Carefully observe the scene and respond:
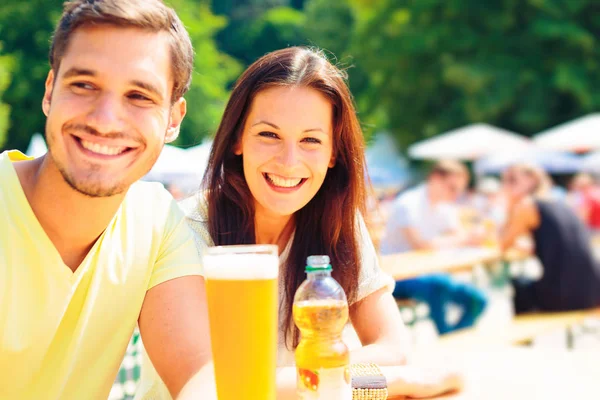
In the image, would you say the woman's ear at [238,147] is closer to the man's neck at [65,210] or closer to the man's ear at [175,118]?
the man's ear at [175,118]

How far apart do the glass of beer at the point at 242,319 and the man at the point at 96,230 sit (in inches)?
16.1

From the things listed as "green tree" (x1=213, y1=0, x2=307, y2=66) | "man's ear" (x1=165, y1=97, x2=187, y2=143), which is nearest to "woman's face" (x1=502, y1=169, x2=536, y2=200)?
"man's ear" (x1=165, y1=97, x2=187, y2=143)

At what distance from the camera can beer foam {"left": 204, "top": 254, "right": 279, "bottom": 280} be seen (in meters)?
1.32

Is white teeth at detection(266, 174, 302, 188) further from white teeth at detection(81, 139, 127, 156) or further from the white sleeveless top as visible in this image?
white teeth at detection(81, 139, 127, 156)

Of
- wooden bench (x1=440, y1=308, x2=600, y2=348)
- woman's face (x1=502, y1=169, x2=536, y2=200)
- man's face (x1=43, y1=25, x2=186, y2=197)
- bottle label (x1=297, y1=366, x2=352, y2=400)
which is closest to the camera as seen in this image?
bottle label (x1=297, y1=366, x2=352, y2=400)

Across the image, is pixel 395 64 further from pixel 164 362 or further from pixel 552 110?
pixel 164 362

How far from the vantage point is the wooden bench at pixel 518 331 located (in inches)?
182

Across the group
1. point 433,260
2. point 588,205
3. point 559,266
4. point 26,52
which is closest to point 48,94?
point 559,266

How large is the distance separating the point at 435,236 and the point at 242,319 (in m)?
6.36

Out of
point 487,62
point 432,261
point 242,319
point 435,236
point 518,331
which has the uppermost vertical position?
point 487,62

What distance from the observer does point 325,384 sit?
145 centimetres

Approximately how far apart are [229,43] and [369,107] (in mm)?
18240

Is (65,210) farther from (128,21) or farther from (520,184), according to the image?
(520,184)

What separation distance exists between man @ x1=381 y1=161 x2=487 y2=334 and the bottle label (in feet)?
16.4
